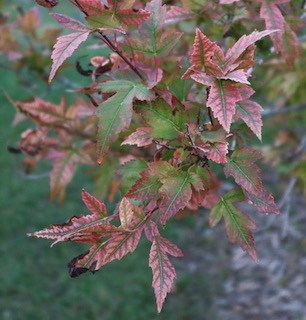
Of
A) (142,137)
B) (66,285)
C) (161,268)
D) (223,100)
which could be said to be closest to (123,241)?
(161,268)

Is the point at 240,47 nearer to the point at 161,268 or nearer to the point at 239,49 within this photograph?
the point at 239,49

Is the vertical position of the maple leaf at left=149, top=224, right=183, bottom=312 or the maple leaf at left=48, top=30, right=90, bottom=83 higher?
the maple leaf at left=48, top=30, right=90, bottom=83

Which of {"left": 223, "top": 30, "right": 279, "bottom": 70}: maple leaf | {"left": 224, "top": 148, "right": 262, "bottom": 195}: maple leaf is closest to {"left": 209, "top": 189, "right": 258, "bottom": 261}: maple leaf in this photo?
{"left": 224, "top": 148, "right": 262, "bottom": 195}: maple leaf

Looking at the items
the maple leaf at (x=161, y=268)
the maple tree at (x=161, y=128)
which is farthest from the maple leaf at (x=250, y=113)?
the maple leaf at (x=161, y=268)

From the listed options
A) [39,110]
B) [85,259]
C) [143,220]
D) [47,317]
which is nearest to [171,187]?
[143,220]

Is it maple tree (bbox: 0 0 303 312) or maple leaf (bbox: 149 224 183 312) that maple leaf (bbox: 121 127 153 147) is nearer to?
maple tree (bbox: 0 0 303 312)

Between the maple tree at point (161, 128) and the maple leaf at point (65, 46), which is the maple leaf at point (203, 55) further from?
the maple leaf at point (65, 46)
